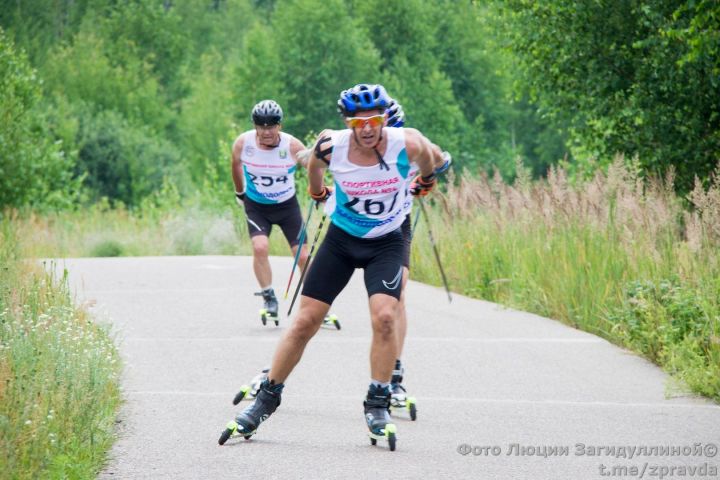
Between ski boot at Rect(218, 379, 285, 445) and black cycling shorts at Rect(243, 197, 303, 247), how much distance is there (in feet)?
17.9

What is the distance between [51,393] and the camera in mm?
6668

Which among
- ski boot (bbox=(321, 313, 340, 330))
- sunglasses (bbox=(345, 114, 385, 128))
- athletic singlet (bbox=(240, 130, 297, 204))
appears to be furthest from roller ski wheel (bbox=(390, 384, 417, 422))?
athletic singlet (bbox=(240, 130, 297, 204))

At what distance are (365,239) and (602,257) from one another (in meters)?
5.53

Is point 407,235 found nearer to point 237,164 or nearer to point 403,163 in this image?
point 403,163

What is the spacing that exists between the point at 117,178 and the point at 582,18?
31.9m

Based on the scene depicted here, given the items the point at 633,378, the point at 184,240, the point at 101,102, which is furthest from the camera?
the point at 101,102

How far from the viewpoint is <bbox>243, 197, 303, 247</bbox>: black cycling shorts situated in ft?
41.9

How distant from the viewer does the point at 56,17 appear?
3012 inches

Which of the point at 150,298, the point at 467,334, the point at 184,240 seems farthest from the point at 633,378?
the point at 184,240

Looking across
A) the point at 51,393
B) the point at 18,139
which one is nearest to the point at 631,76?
the point at 51,393

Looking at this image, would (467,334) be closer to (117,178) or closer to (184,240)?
(184,240)

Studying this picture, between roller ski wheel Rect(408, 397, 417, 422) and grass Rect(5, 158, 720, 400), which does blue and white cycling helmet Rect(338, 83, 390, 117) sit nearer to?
roller ski wheel Rect(408, 397, 417, 422)

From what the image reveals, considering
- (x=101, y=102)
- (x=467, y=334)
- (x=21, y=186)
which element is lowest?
(x=101, y=102)

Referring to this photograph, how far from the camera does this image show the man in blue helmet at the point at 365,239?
7219mm
